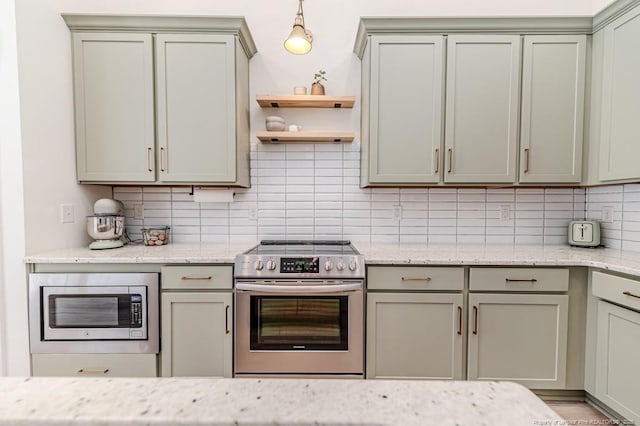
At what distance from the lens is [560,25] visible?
2150 millimetres

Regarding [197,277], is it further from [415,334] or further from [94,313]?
[415,334]

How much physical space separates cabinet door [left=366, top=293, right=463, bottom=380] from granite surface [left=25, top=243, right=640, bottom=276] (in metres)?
0.22

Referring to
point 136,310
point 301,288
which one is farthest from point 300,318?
point 136,310

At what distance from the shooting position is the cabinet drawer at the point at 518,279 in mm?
1897

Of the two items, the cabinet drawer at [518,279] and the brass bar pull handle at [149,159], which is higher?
the brass bar pull handle at [149,159]

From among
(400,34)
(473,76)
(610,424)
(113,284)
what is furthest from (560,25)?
(113,284)

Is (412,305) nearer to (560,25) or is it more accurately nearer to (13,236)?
(560,25)

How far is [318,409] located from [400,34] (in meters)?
2.35

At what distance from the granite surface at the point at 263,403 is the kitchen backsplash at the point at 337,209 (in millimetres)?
A: 2125

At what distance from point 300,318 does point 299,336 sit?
0.36ft

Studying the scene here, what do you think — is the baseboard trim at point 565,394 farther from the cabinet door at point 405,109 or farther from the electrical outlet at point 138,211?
the electrical outlet at point 138,211

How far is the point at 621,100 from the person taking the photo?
6.57 feet

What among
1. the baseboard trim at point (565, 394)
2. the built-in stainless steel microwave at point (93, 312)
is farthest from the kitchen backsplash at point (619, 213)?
the built-in stainless steel microwave at point (93, 312)

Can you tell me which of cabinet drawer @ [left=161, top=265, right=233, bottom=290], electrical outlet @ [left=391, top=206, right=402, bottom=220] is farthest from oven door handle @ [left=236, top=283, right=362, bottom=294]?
electrical outlet @ [left=391, top=206, right=402, bottom=220]
